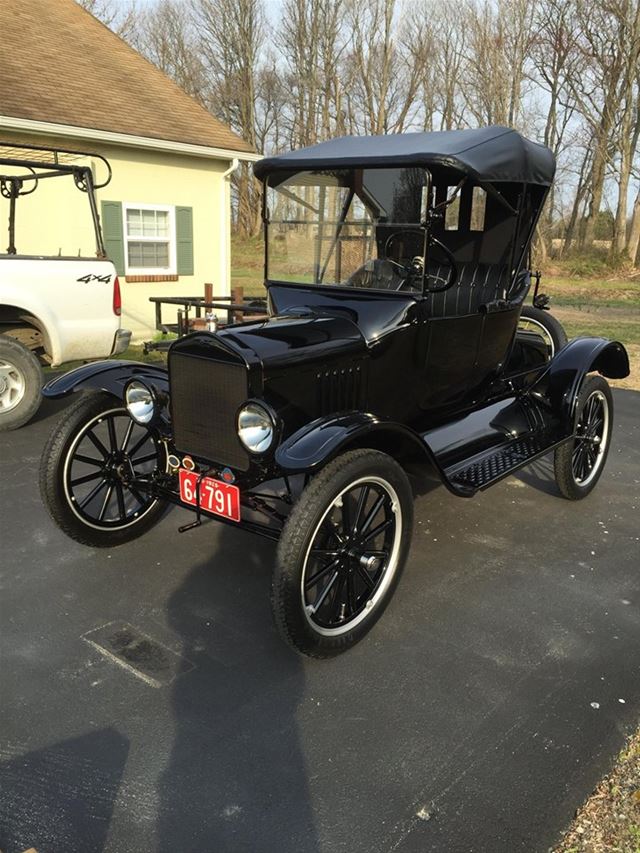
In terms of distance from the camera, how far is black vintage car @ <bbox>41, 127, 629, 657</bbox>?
304cm

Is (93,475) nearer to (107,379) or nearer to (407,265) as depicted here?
(107,379)

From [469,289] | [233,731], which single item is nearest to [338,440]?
[233,731]

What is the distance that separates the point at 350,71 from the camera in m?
30.3

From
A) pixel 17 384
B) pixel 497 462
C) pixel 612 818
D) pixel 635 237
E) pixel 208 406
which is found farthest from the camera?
pixel 635 237

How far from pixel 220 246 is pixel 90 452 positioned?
6.94m

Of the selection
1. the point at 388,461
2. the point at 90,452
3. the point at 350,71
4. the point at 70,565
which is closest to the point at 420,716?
the point at 388,461

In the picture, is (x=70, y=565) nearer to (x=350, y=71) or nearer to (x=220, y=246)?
(x=220, y=246)

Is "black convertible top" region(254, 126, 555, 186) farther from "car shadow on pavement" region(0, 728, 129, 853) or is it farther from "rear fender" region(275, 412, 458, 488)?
"car shadow on pavement" region(0, 728, 129, 853)

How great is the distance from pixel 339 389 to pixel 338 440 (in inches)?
27.5

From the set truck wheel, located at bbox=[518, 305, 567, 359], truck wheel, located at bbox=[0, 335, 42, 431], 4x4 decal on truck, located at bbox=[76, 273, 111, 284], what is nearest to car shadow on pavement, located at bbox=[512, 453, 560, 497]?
truck wheel, located at bbox=[518, 305, 567, 359]

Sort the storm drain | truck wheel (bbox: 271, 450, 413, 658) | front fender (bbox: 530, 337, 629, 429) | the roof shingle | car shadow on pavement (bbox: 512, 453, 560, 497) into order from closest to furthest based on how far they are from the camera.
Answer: truck wheel (bbox: 271, 450, 413, 658) → the storm drain → front fender (bbox: 530, 337, 629, 429) → car shadow on pavement (bbox: 512, 453, 560, 497) → the roof shingle

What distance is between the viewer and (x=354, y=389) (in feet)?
11.8

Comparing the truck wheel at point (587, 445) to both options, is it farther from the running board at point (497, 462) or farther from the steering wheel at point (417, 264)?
the steering wheel at point (417, 264)

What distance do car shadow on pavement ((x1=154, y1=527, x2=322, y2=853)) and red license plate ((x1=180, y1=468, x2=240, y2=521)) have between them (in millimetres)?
572
